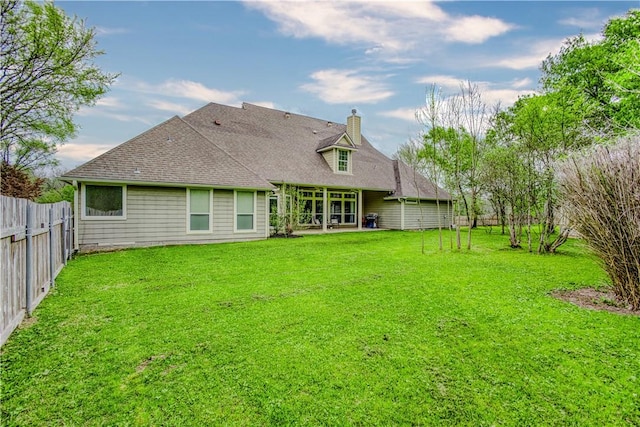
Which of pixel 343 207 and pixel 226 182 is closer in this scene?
pixel 226 182

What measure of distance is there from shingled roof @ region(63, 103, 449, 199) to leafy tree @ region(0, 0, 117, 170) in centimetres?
417

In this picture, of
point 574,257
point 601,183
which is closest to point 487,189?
point 574,257

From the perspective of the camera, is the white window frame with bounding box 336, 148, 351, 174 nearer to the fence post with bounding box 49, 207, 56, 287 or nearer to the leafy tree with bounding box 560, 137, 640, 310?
the leafy tree with bounding box 560, 137, 640, 310

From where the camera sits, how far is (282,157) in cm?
1523

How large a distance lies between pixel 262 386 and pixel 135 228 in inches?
375

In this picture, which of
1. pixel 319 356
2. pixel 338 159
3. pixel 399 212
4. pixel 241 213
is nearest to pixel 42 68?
pixel 241 213

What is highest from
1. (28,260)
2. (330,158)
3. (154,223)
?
(330,158)

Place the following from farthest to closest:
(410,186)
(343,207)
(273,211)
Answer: (410,186) < (343,207) < (273,211)

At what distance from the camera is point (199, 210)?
36.5 feet

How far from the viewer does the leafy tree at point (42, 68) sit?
422 inches

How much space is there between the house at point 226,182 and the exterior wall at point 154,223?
3cm

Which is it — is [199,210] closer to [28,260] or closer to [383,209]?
[28,260]

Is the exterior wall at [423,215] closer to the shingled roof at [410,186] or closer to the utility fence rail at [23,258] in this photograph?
the shingled roof at [410,186]

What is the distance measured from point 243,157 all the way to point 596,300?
12.8 meters
